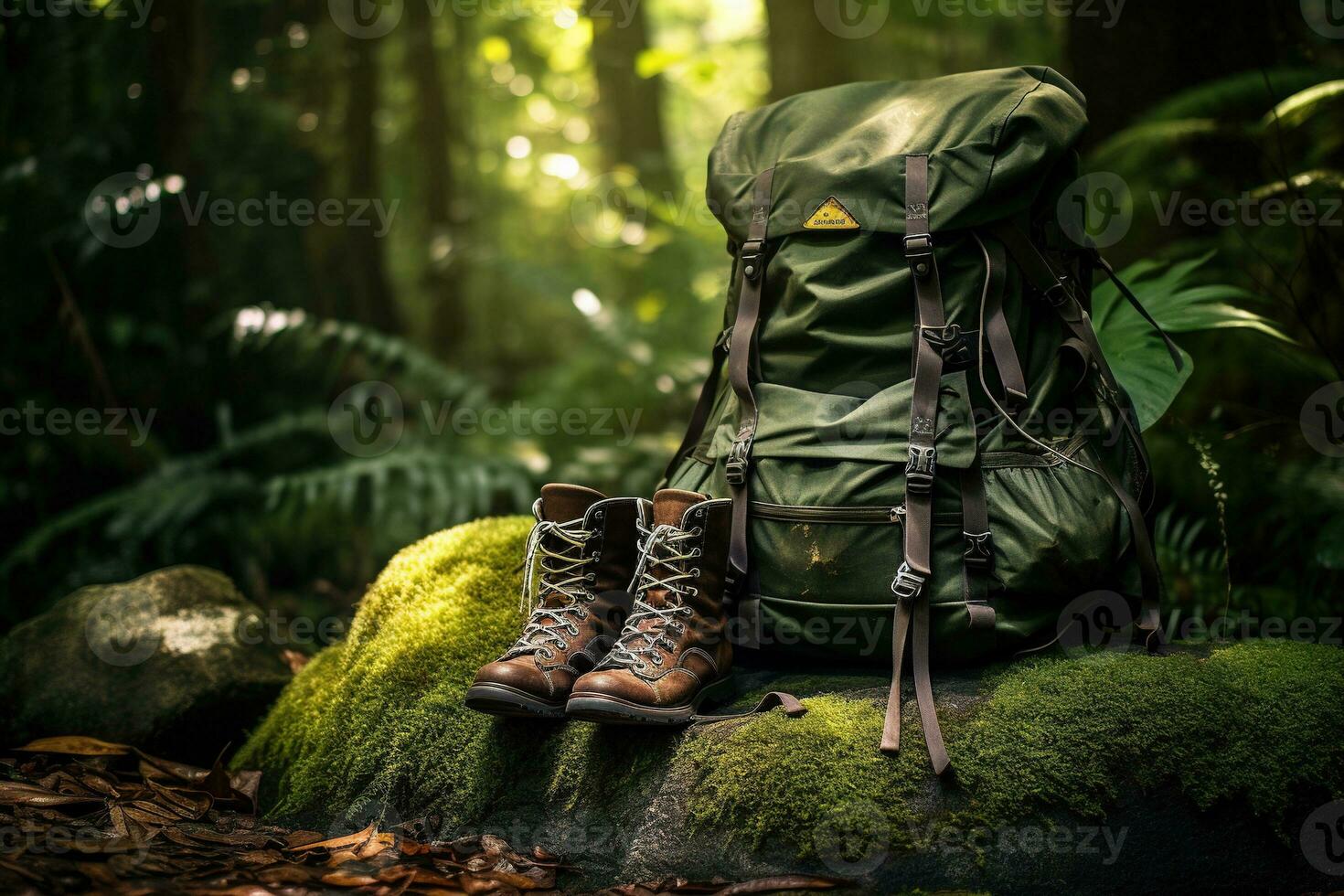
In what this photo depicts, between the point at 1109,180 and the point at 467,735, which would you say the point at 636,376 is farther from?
the point at 467,735

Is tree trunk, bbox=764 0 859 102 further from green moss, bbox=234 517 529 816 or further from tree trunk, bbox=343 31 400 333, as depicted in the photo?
green moss, bbox=234 517 529 816

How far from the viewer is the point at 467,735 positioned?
2443 mm

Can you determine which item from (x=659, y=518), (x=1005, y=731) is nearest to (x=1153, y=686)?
(x=1005, y=731)

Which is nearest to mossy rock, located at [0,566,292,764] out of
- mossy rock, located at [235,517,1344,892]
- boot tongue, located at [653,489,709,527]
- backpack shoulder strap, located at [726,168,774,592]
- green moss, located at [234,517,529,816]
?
green moss, located at [234,517,529,816]

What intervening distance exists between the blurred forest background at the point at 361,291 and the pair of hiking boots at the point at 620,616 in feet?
5.81

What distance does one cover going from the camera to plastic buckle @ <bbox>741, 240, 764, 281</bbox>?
2648 millimetres

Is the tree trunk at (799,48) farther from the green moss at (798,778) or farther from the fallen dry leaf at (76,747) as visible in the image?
the fallen dry leaf at (76,747)

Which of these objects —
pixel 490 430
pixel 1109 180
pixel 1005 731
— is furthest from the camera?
pixel 490 430

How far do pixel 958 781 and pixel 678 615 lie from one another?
2.43 ft

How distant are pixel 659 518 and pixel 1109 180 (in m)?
2.66

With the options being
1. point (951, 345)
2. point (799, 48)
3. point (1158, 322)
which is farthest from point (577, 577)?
point (799, 48)

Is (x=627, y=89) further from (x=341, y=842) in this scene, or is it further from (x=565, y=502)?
(x=341, y=842)

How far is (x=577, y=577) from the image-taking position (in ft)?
8.00

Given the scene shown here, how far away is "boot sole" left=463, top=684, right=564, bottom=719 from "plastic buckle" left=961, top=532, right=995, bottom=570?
42.9 inches
